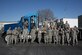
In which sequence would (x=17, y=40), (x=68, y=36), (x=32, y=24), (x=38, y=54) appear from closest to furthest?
(x=38, y=54) < (x=68, y=36) < (x=17, y=40) < (x=32, y=24)

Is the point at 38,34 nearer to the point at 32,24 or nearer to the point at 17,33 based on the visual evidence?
the point at 17,33

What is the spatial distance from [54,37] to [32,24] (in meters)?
4.93

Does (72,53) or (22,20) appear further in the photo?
(22,20)

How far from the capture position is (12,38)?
15102 mm

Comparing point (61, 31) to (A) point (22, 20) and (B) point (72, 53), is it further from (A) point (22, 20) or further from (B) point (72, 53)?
(A) point (22, 20)

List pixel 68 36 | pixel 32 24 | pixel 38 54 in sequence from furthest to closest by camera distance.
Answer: pixel 32 24 → pixel 68 36 → pixel 38 54

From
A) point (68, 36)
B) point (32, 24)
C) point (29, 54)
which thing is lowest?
point (29, 54)

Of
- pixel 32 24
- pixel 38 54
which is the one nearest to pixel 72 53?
pixel 38 54

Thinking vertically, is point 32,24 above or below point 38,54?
above

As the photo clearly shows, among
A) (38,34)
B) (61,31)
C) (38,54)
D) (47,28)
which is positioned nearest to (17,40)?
(38,34)

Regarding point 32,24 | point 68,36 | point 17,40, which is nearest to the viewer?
point 68,36

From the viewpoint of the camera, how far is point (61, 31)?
14617 millimetres

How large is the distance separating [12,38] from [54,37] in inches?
164

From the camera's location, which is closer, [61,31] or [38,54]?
[38,54]
